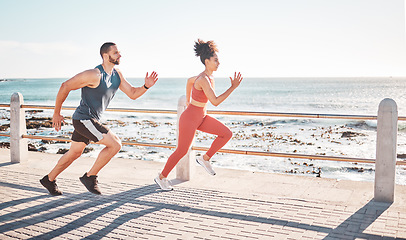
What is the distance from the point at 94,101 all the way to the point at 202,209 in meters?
1.82

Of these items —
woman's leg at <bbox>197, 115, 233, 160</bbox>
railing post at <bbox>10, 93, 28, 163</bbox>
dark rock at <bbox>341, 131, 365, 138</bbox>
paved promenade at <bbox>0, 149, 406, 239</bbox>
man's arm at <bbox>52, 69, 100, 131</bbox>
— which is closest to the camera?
paved promenade at <bbox>0, 149, 406, 239</bbox>

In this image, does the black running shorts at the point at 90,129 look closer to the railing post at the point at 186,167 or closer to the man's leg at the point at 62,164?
the man's leg at the point at 62,164

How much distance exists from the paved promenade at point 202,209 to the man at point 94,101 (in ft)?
1.90

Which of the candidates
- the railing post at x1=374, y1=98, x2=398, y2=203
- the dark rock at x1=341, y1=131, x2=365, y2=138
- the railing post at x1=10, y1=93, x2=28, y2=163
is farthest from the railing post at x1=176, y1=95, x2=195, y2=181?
the dark rock at x1=341, y1=131, x2=365, y2=138

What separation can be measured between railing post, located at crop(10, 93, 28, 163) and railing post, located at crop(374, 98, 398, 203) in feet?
19.4

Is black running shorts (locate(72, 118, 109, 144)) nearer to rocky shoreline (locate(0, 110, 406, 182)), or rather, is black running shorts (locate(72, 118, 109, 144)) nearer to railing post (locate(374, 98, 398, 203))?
railing post (locate(374, 98, 398, 203))

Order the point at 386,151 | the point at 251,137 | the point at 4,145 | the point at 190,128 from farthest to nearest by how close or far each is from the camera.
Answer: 1. the point at 251,137
2. the point at 4,145
3. the point at 190,128
4. the point at 386,151

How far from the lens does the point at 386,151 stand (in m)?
5.32

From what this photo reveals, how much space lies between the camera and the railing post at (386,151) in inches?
207

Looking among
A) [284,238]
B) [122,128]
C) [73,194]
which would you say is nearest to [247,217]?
[284,238]

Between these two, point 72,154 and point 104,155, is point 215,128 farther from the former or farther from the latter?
point 72,154

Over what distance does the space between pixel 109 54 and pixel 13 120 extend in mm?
3507

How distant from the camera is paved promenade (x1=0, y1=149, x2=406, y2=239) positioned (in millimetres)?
4312

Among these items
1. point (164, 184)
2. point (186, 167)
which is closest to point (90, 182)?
point (164, 184)
